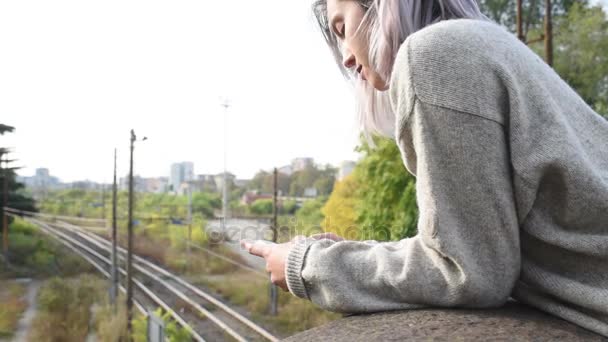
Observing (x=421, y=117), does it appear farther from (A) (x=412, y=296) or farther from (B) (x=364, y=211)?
(B) (x=364, y=211)

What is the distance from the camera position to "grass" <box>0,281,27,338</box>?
1058 centimetres

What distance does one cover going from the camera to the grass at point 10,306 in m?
10.6

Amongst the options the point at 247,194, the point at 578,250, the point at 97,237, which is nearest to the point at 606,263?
the point at 578,250

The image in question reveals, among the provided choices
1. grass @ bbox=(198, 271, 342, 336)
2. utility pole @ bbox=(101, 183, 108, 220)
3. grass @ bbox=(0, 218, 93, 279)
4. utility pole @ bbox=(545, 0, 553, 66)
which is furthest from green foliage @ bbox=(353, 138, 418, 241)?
utility pole @ bbox=(101, 183, 108, 220)

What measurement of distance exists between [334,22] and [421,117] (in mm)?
225

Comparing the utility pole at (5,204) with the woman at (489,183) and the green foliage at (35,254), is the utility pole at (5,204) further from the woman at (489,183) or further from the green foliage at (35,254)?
the woman at (489,183)

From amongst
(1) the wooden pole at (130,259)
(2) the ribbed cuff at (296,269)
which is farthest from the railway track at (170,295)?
(2) the ribbed cuff at (296,269)

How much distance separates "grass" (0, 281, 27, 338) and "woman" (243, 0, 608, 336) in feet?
39.4

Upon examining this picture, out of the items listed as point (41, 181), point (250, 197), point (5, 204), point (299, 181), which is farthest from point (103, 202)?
point (299, 181)

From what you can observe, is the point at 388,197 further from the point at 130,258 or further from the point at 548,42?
the point at 130,258

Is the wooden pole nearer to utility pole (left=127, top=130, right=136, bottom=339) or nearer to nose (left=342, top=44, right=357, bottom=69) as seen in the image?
utility pole (left=127, top=130, right=136, bottom=339)

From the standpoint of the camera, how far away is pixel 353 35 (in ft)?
2.03

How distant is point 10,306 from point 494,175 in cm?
1280

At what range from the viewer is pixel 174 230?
14828 mm
